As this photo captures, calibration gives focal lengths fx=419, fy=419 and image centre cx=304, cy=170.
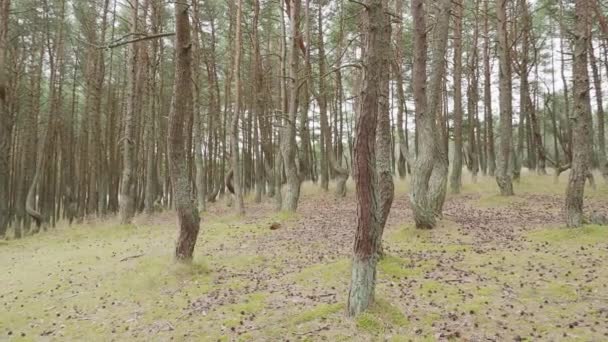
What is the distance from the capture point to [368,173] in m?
5.33

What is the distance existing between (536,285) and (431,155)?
4116 millimetres

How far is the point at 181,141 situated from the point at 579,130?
8.04 metres

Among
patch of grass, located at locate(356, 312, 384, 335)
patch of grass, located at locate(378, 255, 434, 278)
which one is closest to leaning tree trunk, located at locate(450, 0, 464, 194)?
patch of grass, located at locate(378, 255, 434, 278)

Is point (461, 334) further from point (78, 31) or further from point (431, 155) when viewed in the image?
point (78, 31)

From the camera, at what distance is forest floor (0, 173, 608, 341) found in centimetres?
538

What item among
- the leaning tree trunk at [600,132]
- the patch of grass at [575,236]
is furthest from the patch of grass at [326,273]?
the leaning tree trunk at [600,132]

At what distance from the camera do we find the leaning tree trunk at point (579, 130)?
8406 mm

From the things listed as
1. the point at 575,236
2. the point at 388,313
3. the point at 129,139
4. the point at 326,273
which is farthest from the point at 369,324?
the point at 129,139

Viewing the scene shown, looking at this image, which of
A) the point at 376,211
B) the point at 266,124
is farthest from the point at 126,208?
the point at 376,211

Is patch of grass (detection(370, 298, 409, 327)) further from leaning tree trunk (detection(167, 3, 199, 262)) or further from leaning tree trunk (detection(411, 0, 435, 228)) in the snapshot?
leaning tree trunk (detection(411, 0, 435, 228))

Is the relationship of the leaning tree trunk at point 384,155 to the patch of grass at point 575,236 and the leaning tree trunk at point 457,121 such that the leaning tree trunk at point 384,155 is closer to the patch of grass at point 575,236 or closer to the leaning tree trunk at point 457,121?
the patch of grass at point 575,236

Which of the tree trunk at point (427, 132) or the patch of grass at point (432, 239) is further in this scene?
the tree trunk at point (427, 132)

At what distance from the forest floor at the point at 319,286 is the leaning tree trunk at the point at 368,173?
36 cm

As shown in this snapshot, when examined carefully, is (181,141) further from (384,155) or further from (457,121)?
(457,121)
